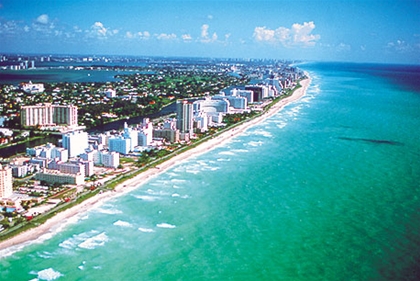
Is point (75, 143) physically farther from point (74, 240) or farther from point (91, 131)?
point (74, 240)

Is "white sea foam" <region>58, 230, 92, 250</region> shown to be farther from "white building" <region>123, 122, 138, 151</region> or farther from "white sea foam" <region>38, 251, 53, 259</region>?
"white building" <region>123, 122, 138, 151</region>

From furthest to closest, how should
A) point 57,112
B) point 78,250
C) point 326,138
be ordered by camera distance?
point 57,112 < point 326,138 < point 78,250

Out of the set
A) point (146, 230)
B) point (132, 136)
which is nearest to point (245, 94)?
point (132, 136)

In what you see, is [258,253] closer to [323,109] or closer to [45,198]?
[45,198]

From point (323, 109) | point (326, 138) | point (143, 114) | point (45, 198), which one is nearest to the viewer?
point (45, 198)

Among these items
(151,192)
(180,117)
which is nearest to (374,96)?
(180,117)

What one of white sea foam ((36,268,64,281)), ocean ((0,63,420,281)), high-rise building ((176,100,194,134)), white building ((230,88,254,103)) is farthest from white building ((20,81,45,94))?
white sea foam ((36,268,64,281))

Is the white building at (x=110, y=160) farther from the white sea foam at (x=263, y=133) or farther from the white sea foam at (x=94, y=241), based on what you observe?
the white sea foam at (x=263, y=133)

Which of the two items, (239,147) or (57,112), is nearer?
(239,147)
